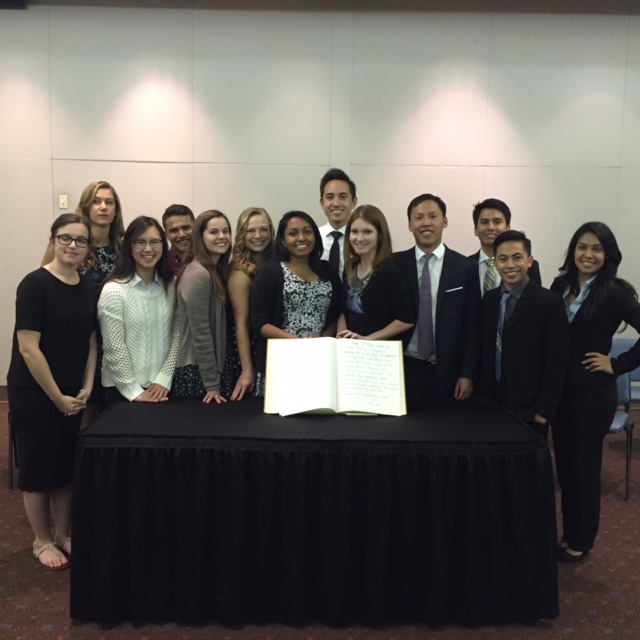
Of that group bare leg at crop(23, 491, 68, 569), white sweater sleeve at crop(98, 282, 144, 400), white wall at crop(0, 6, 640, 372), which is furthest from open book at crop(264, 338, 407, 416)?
white wall at crop(0, 6, 640, 372)

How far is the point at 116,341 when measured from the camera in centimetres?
254

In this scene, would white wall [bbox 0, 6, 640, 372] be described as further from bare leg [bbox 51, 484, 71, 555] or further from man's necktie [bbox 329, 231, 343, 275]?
bare leg [bbox 51, 484, 71, 555]

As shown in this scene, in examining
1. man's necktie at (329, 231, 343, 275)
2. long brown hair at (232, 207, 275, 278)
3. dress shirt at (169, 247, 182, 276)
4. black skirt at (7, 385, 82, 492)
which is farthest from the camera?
man's necktie at (329, 231, 343, 275)

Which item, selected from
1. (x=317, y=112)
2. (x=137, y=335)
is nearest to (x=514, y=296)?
(x=137, y=335)

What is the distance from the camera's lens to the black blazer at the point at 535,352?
2.47 metres

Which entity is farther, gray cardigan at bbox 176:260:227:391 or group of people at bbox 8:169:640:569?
gray cardigan at bbox 176:260:227:391

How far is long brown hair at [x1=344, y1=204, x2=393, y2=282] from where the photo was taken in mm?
2559

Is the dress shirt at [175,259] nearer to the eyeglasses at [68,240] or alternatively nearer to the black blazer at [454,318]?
the eyeglasses at [68,240]

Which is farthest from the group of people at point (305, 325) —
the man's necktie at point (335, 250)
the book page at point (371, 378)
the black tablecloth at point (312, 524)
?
the man's necktie at point (335, 250)

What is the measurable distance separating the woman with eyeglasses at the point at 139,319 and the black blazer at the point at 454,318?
3.50 ft

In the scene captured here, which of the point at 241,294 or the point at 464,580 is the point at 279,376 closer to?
the point at 241,294

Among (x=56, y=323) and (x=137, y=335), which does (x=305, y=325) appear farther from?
(x=56, y=323)

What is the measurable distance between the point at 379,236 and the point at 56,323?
1.37 meters

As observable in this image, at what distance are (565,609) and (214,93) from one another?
4.52 meters
